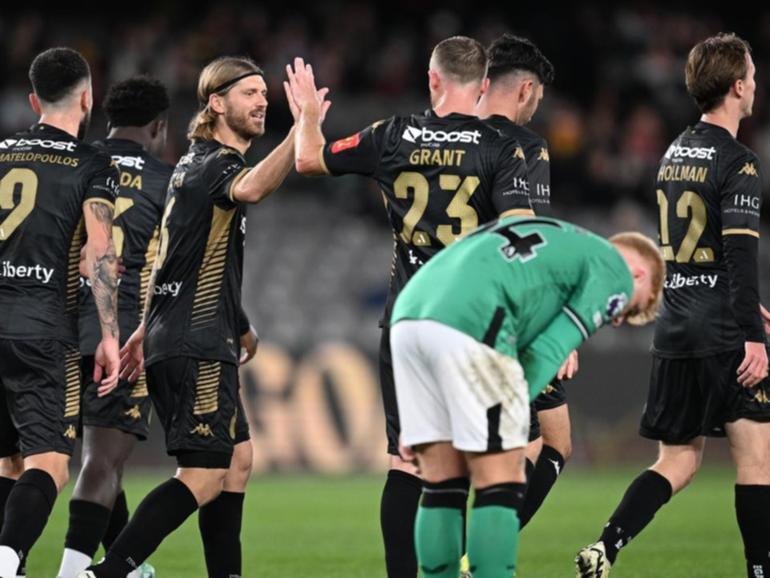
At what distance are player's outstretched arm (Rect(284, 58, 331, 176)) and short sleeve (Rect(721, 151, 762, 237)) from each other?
84.6 inches

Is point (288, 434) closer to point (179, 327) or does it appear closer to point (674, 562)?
point (674, 562)

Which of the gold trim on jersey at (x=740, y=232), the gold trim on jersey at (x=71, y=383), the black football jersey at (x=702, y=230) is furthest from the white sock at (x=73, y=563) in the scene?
the gold trim on jersey at (x=740, y=232)

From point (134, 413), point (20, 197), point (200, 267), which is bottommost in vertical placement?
point (134, 413)

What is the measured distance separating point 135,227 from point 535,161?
2.32 metres

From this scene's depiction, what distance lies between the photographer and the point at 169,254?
23.0ft

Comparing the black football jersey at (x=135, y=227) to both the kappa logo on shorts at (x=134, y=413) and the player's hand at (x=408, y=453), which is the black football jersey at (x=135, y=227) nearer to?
the kappa logo on shorts at (x=134, y=413)

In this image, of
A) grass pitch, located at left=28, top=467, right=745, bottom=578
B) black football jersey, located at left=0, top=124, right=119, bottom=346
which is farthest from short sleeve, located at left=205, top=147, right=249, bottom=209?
grass pitch, located at left=28, top=467, right=745, bottom=578

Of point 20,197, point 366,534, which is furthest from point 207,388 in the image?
point 366,534

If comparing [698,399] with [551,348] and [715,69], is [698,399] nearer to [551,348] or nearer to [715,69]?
[715,69]

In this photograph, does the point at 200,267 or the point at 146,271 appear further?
the point at 146,271

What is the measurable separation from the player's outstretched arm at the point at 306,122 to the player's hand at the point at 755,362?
93.3 inches

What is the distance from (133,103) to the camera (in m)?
8.34

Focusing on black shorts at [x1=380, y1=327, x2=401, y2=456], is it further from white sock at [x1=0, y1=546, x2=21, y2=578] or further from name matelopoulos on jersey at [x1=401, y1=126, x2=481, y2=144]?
white sock at [x1=0, y1=546, x2=21, y2=578]

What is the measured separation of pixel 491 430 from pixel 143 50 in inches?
649
